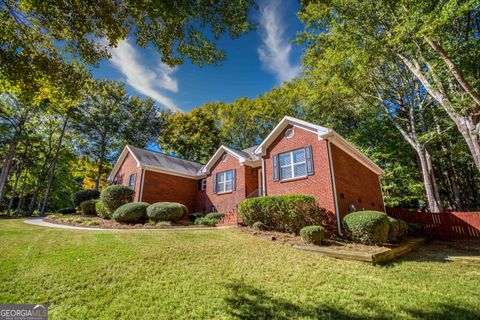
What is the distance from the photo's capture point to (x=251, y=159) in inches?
625

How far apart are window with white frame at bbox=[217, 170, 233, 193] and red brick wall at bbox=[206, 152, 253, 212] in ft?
1.01

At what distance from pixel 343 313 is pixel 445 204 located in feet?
117

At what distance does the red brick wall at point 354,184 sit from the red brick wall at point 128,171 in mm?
13917

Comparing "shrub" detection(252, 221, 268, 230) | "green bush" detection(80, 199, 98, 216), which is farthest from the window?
"shrub" detection(252, 221, 268, 230)

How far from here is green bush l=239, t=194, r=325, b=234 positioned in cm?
981

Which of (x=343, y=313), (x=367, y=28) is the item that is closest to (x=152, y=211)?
(x=343, y=313)

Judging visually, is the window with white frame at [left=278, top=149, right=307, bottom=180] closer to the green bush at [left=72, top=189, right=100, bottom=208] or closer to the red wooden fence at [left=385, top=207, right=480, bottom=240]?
the red wooden fence at [left=385, top=207, right=480, bottom=240]

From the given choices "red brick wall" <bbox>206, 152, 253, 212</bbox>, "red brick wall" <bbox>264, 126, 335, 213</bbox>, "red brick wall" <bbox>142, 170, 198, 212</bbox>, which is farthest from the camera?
"red brick wall" <bbox>142, 170, 198, 212</bbox>

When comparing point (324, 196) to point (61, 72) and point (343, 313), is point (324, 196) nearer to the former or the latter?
point (343, 313)

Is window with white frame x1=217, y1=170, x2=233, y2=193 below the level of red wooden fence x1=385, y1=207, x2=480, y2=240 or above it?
above

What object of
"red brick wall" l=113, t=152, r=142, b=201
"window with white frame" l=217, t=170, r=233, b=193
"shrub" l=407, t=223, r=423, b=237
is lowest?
"shrub" l=407, t=223, r=423, b=237

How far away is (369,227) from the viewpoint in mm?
8273

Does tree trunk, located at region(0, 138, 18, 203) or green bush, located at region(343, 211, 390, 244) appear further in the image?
tree trunk, located at region(0, 138, 18, 203)

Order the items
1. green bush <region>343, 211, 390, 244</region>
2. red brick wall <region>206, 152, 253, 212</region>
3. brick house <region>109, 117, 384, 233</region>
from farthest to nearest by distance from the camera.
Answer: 1. red brick wall <region>206, 152, 253, 212</region>
2. brick house <region>109, 117, 384, 233</region>
3. green bush <region>343, 211, 390, 244</region>
